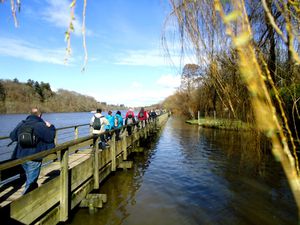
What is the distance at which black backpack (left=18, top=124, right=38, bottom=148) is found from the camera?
197 inches

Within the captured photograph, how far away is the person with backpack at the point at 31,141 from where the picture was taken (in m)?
5.00

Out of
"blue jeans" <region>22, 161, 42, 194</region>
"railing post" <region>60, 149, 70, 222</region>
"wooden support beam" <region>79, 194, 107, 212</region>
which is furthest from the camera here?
"wooden support beam" <region>79, 194, 107, 212</region>

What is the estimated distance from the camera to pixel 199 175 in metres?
9.69

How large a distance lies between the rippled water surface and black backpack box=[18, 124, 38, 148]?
5.73 feet

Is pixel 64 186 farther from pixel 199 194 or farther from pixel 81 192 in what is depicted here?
pixel 199 194

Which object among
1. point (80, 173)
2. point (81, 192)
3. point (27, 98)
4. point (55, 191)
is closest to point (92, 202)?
point (81, 192)

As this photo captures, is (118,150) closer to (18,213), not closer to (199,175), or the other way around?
(199,175)

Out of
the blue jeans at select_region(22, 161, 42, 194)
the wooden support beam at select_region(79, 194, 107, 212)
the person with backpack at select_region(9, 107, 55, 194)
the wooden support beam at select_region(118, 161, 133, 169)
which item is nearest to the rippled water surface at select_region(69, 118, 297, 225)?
the wooden support beam at select_region(79, 194, 107, 212)

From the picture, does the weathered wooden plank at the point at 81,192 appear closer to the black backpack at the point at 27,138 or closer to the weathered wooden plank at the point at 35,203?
the weathered wooden plank at the point at 35,203

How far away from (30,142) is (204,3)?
395 cm

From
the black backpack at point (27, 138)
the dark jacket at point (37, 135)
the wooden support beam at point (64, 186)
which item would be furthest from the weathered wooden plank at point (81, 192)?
the black backpack at point (27, 138)

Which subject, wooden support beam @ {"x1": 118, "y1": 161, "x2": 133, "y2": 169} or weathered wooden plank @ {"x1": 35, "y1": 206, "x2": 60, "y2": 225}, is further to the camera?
wooden support beam @ {"x1": 118, "y1": 161, "x2": 133, "y2": 169}

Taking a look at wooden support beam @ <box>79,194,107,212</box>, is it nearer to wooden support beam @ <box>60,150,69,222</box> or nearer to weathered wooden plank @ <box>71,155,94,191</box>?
weathered wooden plank @ <box>71,155,94,191</box>

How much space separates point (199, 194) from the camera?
24.6 feet
